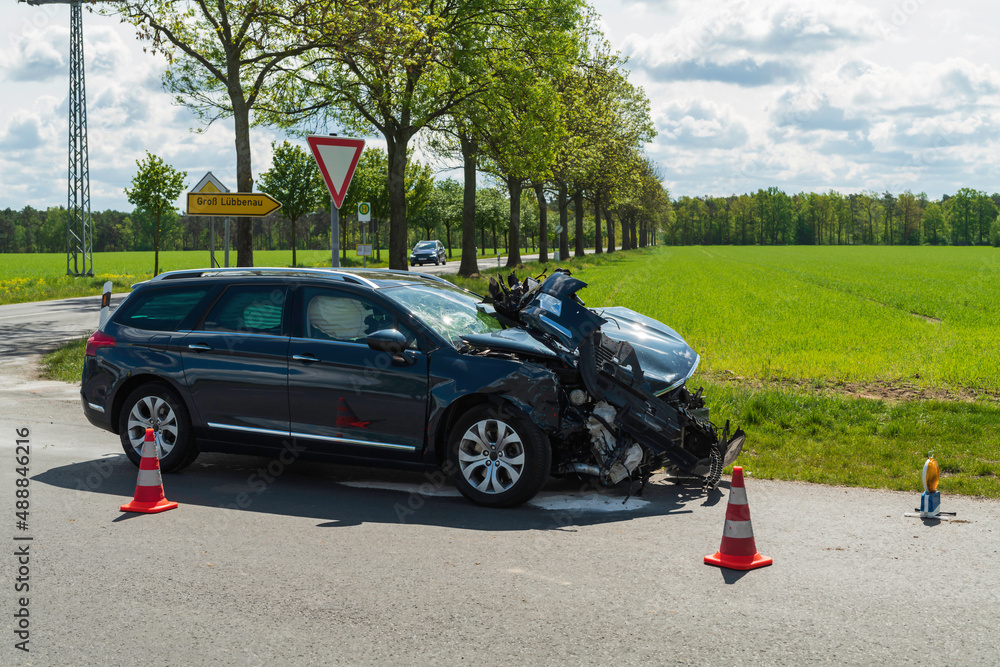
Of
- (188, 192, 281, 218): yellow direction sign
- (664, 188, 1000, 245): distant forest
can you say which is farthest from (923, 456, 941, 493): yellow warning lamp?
(664, 188, 1000, 245): distant forest

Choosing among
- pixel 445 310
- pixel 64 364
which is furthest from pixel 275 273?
pixel 64 364

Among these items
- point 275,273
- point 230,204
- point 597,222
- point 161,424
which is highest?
point 597,222

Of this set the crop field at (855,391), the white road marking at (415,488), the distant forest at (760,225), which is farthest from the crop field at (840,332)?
the distant forest at (760,225)

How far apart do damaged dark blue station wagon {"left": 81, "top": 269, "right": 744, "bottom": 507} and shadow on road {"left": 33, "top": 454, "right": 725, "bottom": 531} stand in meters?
0.21

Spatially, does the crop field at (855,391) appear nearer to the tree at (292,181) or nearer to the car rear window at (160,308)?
the car rear window at (160,308)

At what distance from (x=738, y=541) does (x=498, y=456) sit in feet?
5.82

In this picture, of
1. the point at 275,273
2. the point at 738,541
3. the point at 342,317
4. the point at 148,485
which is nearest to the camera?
the point at 738,541

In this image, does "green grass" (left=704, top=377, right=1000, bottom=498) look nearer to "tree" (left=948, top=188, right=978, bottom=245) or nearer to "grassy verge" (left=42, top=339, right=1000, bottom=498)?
"grassy verge" (left=42, top=339, right=1000, bottom=498)

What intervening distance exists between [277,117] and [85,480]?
1964 cm

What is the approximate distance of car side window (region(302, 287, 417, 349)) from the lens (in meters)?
6.23

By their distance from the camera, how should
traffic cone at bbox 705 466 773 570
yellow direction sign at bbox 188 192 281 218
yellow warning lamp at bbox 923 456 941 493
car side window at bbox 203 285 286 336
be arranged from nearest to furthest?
1. traffic cone at bbox 705 466 773 570
2. yellow warning lamp at bbox 923 456 941 493
3. car side window at bbox 203 285 286 336
4. yellow direction sign at bbox 188 192 281 218

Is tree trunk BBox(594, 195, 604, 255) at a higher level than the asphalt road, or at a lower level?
higher

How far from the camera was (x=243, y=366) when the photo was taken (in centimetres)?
648

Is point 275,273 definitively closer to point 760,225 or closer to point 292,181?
point 292,181
